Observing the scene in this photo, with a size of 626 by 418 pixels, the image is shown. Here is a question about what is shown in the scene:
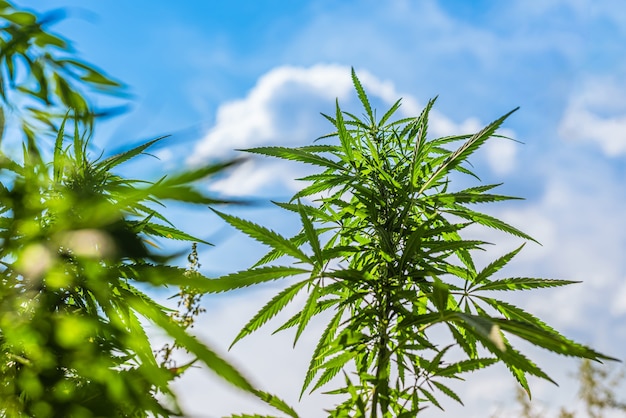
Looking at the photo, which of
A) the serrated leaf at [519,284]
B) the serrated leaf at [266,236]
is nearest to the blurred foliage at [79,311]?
the serrated leaf at [266,236]

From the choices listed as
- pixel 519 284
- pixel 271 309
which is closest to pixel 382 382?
pixel 271 309

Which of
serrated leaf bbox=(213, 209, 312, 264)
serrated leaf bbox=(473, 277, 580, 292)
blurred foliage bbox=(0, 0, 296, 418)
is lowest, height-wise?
blurred foliage bbox=(0, 0, 296, 418)

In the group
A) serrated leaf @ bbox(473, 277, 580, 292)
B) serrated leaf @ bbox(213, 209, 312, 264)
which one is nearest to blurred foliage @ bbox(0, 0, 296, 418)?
serrated leaf @ bbox(213, 209, 312, 264)

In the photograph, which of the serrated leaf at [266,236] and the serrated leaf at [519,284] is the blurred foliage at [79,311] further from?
the serrated leaf at [519,284]

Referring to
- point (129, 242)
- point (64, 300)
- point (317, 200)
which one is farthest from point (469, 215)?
point (129, 242)

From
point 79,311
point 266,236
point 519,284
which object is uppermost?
point 519,284

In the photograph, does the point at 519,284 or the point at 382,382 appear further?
the point at 519,284

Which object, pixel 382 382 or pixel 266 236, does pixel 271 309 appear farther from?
pixel 382 382

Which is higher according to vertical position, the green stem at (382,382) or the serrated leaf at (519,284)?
the serrated leaf at (519,284)

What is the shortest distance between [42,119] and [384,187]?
3.05ft

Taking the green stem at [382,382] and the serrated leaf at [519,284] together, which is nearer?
the green stem at [382,382]

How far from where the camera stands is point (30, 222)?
700mm

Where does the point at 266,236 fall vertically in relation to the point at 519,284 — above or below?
below

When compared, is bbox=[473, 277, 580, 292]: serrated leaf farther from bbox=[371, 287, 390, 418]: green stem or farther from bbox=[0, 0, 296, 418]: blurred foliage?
bbox=[0, 0, 296, 418]: blurred foliage
